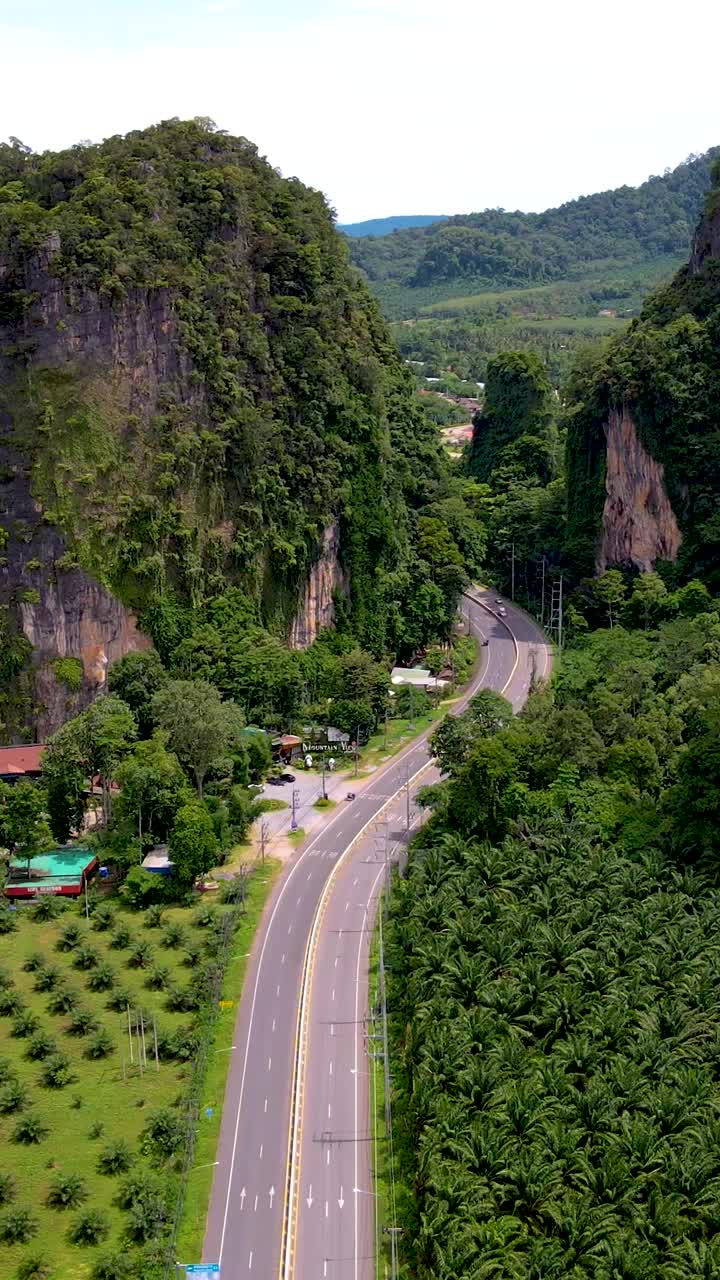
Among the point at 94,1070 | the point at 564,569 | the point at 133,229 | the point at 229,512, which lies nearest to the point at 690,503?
the point at 564,569

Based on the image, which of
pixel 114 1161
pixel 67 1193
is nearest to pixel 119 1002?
pixel 114 1161

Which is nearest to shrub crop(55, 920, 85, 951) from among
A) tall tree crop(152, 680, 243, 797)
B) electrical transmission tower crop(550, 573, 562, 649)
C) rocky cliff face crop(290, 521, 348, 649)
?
tall tree crop(152, 680, 243, 797)

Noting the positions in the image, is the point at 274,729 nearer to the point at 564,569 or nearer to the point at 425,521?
the point at 425,521

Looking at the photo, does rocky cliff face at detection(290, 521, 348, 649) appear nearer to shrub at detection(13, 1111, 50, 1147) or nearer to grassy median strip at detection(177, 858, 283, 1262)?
grassy median strip at detection(177, 858, 283, 1262)

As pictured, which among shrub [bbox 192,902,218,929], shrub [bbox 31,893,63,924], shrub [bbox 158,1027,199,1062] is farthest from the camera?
shrub [bbox 31,893,63,924]

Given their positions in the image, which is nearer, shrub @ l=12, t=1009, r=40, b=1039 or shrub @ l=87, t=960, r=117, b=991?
shrub @ l=12, t=1009, r=40, b=1039

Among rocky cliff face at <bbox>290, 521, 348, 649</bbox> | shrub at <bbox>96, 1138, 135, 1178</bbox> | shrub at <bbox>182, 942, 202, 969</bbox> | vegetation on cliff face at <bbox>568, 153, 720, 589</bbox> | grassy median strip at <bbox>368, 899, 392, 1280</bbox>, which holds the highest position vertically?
vegetation on cliff face at <bbox>568, 153, 720, 589</bbox>

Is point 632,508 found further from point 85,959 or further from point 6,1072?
point 6,1072

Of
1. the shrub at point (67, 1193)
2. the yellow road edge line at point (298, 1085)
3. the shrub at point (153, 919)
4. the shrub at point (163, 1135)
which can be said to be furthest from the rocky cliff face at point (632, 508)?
the shrub at point (67, 1193)
